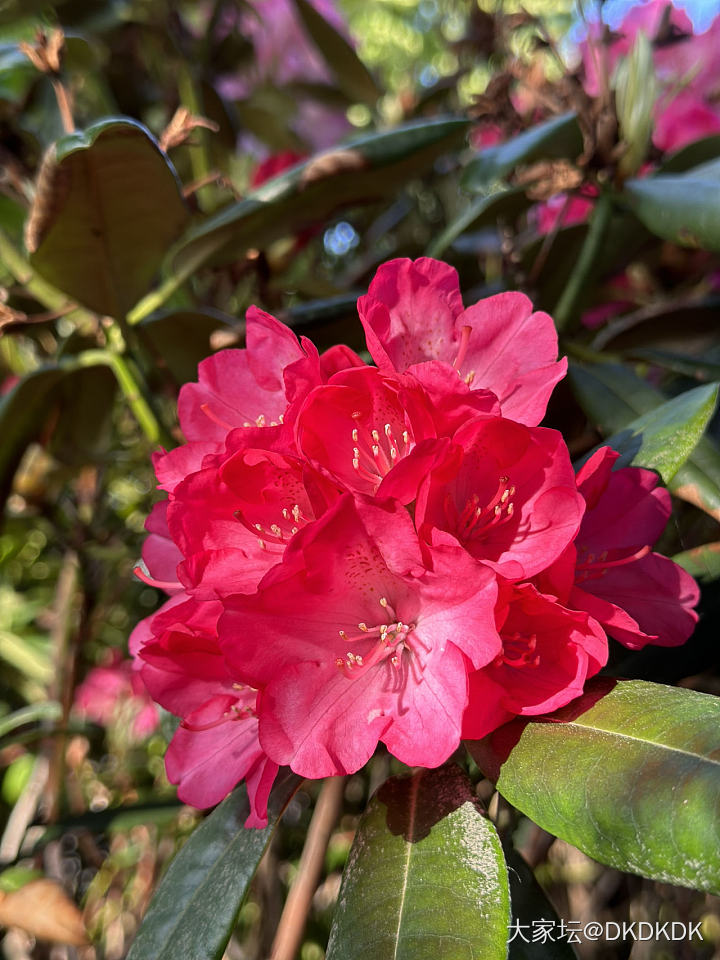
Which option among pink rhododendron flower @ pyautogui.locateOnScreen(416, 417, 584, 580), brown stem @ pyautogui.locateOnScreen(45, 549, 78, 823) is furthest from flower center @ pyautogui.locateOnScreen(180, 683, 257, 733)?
brown stem @ pyautogui.locateOnScreen(45, 549, 78, 823)

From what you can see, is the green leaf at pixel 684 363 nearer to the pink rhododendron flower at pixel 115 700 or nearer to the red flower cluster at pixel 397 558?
the red flower cluster at pixel 397 558

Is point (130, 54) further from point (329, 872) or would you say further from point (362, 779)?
point (329, 872)

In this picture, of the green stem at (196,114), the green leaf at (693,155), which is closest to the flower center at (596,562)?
the green leaf at (693,155)

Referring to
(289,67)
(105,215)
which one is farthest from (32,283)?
(289,67)

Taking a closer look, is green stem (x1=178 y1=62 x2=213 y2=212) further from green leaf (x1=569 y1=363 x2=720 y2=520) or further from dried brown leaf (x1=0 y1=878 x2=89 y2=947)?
dried brown leaf (x1=0 y1=878 x2=89 y2=947)

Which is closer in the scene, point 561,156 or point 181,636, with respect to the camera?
point 181,636

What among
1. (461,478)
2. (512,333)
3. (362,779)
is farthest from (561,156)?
(362,779)
